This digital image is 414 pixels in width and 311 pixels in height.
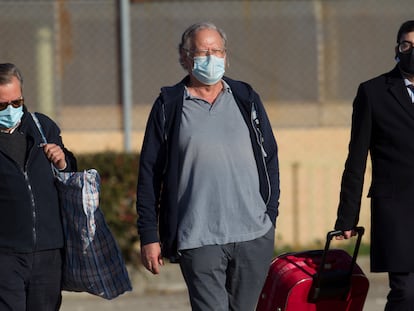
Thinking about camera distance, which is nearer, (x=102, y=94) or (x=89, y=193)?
(x=89, y=193)

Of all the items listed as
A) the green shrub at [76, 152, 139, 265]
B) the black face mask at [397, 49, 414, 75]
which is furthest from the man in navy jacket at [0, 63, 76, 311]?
the green shrub at [76, 152, 139, 265]

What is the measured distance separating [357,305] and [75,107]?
4594mm

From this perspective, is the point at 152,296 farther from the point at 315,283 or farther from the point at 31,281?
the point at 31,281

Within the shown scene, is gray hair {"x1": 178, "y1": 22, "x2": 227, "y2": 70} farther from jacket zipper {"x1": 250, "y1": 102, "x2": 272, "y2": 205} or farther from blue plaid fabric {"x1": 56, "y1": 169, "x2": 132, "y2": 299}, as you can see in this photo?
blue plaid fabric {"x1": 56, "y1": 169, "x2": 132, "y2": 299}

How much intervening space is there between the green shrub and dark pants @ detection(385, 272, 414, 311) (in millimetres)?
3796

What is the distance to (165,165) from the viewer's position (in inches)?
189

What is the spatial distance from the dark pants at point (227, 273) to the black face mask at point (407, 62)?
1063 mm

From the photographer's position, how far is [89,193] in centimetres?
493

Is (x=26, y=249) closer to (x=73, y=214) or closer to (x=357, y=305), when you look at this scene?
(x=73, y=214)

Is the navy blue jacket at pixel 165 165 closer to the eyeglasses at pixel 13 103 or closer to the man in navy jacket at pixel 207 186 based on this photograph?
the man in navy jacket at pixel 207 186

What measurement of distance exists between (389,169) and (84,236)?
1486 mm

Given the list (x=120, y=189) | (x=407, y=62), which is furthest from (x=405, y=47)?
(x=120, y=189)

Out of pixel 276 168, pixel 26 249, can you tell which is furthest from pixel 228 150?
pixel 26 249

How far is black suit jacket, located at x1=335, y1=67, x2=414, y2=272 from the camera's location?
518 cm
